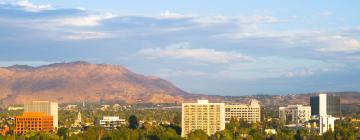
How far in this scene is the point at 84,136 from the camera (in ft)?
475

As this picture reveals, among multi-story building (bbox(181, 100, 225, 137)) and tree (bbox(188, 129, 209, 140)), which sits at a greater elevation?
multi-story building (bbox(181, 100, 225, 137))

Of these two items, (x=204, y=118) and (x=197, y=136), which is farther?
(x=204, y=118)

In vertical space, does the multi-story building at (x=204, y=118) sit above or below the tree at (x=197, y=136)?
above

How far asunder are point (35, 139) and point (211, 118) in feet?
143

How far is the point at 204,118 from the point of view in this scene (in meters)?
175

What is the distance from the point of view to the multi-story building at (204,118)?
17188 cm

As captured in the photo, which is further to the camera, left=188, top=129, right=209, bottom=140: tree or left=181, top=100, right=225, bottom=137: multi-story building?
left=181, top=100, right=225, bottom=137: multi-story building

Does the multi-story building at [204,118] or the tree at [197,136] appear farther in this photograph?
the multi-story building at [204,118]

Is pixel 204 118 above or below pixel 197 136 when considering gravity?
above

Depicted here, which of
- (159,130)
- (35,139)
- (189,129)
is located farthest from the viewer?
(189,129)

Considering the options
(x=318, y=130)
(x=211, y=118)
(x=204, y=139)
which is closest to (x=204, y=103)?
(x=211, y=118)

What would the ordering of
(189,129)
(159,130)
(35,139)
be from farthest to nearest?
1. (189,129)
2. (159,130)
3. (35,139)

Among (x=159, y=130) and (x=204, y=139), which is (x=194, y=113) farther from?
(x=204, y=139)

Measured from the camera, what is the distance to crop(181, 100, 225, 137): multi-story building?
171875mm
